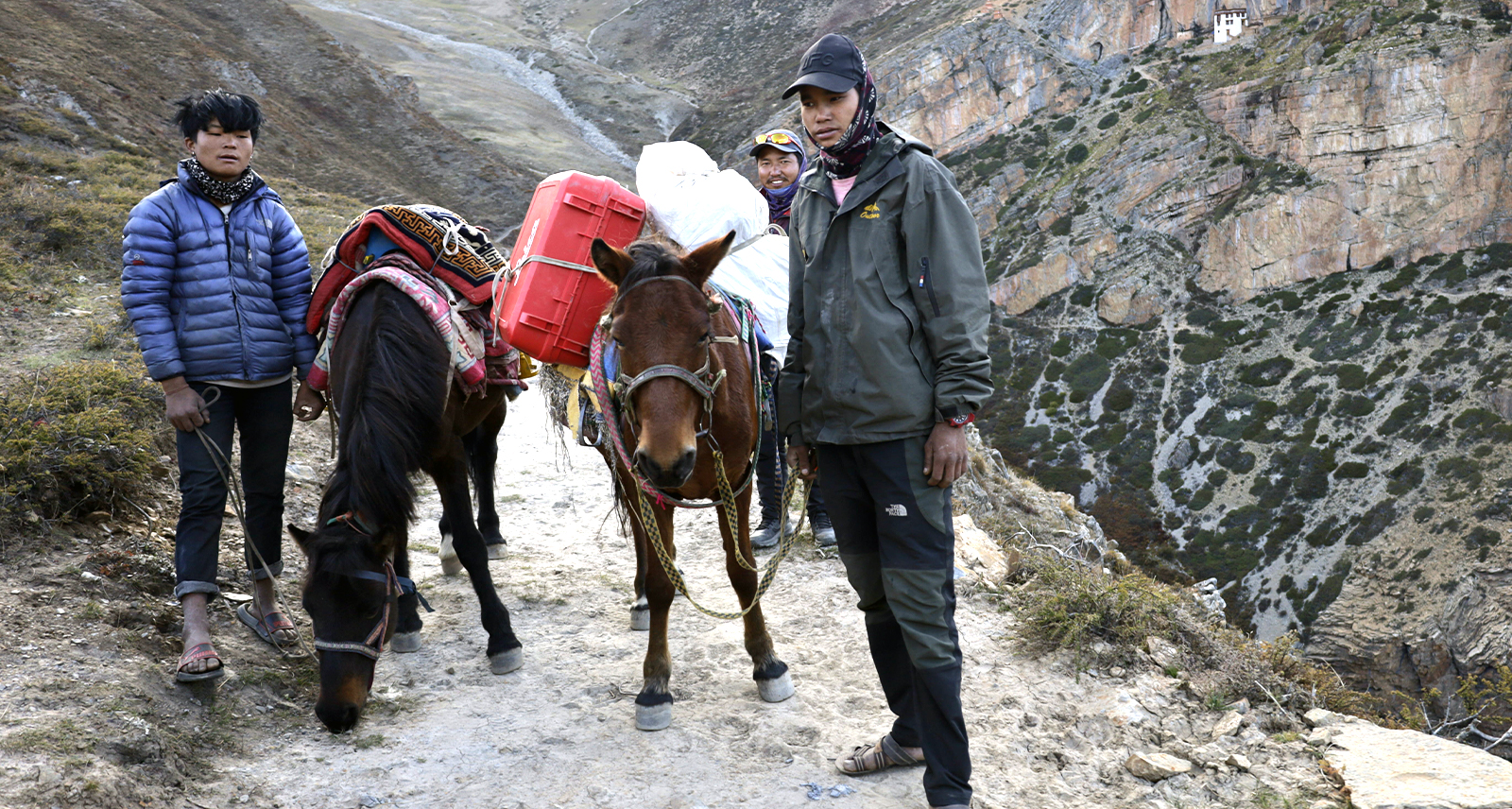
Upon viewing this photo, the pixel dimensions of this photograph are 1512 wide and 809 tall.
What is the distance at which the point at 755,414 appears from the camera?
12.3 ft

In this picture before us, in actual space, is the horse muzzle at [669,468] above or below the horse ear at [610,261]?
below

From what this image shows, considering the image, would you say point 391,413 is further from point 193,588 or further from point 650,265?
point 650,265

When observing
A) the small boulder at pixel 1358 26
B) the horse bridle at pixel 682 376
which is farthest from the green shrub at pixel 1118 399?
the horse bridle at pixel 682 376

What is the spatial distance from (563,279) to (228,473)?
169 cm

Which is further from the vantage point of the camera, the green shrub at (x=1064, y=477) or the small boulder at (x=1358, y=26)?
the small boulder at (x=1358, y=26)

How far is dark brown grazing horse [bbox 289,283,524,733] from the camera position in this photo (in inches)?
126

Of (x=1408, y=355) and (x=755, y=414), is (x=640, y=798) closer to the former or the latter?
(x=755, y=414)

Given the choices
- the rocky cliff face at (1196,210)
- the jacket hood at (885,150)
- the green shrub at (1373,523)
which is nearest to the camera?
the jacket hood at (885,150)

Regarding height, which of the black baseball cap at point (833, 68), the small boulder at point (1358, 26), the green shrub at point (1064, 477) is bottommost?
the green shrub at point (1064, 477)

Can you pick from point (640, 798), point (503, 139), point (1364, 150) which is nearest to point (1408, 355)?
point (1364, 150)

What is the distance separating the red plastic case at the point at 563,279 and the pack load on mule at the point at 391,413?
421 mm

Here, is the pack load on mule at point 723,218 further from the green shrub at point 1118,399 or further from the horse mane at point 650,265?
the green shrub at point 1118,399

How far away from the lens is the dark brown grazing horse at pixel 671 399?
2.86 metres

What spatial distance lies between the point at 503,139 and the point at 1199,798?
170ft
